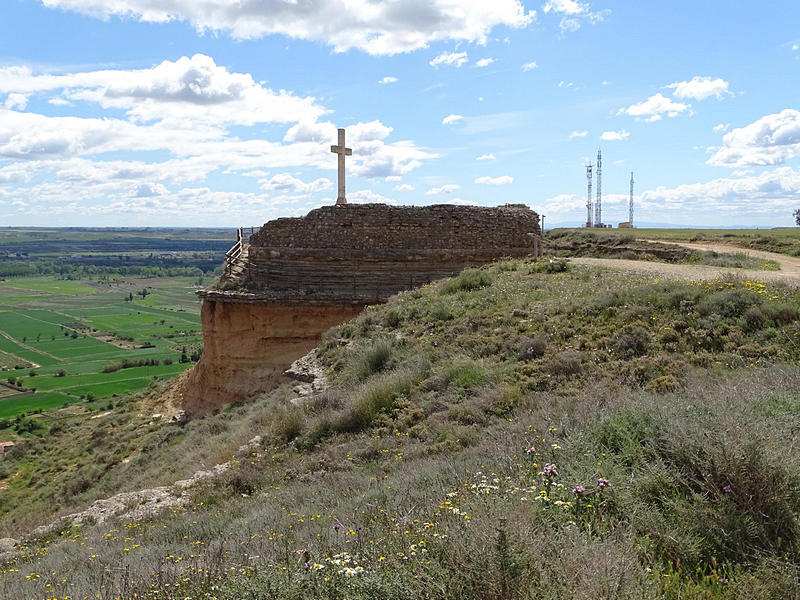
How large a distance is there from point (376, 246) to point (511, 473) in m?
13.4

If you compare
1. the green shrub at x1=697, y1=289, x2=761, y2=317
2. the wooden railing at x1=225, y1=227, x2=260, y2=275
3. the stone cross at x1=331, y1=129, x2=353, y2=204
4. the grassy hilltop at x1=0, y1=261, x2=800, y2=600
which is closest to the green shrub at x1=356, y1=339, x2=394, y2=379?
the grassy hilltop at x1=0, y1=261, x2=800, y2=600

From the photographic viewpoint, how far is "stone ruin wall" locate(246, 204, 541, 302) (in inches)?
671

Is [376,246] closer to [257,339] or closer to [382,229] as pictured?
[382,229]

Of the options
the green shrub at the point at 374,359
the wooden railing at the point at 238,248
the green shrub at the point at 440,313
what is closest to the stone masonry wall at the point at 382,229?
the wooden railing at the point at 238,248

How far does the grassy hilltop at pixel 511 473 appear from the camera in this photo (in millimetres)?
2977

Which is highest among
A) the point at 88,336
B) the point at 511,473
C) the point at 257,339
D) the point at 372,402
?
the point at 511,473

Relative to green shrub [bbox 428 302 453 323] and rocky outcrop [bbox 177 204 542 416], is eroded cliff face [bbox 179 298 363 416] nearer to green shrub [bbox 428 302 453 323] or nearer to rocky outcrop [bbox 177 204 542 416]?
rocky outcrop [bbox 177 204 542 416]

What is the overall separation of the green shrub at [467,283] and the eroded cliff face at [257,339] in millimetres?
3938

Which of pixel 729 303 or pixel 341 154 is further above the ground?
pixel 341 154

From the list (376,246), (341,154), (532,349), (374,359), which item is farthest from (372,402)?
(341,154)

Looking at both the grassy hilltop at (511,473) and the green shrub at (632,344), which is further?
the green shrub at (632,344)

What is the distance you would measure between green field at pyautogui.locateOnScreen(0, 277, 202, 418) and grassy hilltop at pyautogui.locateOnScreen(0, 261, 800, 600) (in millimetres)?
33056

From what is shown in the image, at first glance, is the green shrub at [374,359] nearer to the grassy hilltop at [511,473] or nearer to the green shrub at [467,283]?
the grassy hilltop at [511,473]

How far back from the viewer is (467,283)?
1287 centimetres
